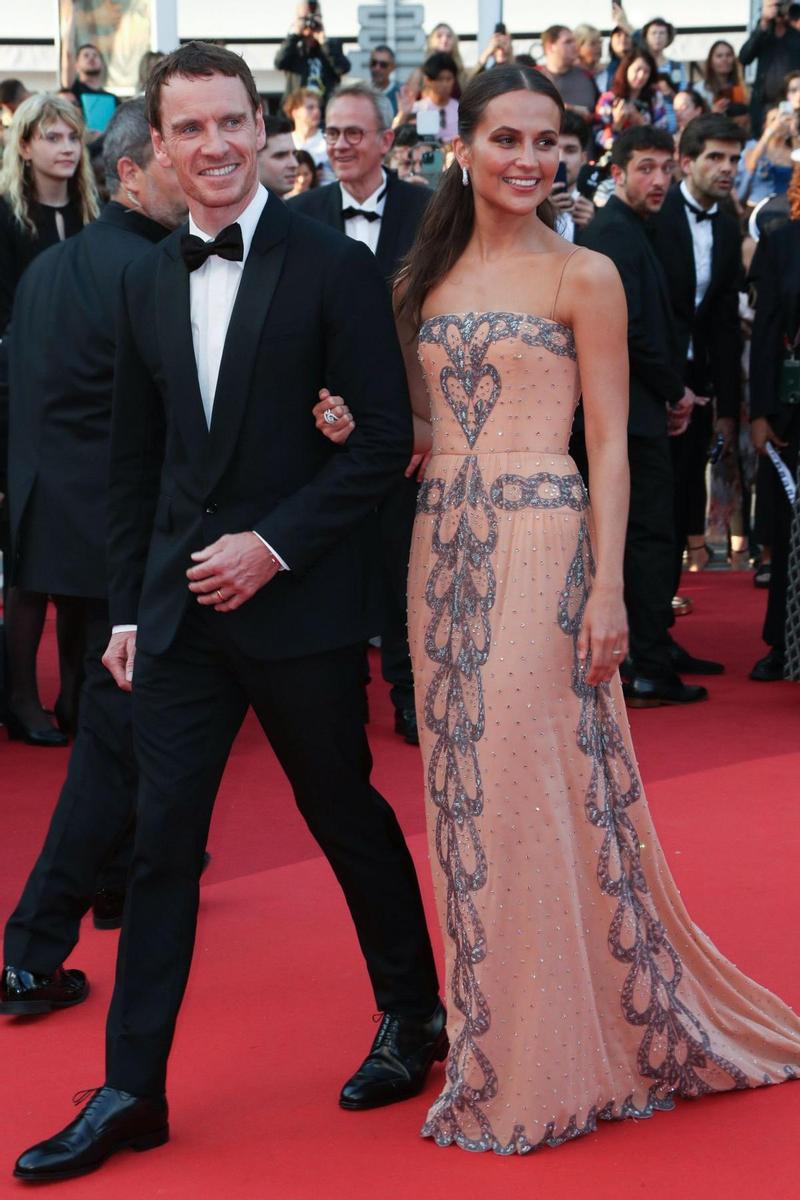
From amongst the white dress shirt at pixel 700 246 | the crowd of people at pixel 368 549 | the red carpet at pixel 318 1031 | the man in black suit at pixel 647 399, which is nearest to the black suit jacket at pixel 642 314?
the man in black suit at pixel 647 399

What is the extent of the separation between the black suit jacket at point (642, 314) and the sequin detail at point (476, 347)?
11.1ft

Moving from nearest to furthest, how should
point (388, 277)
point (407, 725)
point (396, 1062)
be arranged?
point (396, 1062) < point (388, 277) < point (407, 725)

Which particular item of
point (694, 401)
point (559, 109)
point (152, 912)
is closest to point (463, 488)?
point (559, 109)

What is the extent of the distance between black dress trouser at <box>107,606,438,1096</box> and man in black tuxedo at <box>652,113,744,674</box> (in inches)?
167

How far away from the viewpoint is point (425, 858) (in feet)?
15.5

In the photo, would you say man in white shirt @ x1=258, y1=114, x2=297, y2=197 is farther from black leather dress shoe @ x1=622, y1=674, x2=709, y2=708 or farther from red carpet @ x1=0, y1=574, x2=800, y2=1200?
red carpet @ x1=0, y1=574, x2=800, y2=1200

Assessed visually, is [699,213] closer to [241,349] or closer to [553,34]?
[241,349]

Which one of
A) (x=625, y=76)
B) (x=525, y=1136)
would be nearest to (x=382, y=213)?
(x=525, y=1136)

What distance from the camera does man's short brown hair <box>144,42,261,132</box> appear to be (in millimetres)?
2914

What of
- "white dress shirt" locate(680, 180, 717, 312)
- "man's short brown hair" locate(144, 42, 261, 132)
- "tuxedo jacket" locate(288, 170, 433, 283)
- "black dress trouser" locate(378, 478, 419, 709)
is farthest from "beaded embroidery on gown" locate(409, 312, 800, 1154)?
"white dress shirt" locate(680, 180, 717, 312)

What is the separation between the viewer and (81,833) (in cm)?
381

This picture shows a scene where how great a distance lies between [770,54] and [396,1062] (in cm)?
1189

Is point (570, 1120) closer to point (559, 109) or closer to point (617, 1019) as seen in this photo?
point (617, 1019)

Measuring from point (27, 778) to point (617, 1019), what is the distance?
3024mm
